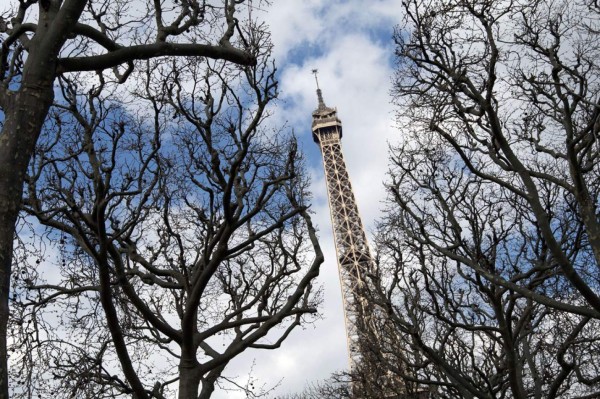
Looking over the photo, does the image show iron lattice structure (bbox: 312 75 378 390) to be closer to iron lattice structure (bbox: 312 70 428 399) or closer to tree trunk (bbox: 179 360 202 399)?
iron lattice structure (bbox: 312 70 428 399)

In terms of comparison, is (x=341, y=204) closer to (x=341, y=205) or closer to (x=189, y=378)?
(x=341, y=205)

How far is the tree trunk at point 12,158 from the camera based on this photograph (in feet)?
9.02

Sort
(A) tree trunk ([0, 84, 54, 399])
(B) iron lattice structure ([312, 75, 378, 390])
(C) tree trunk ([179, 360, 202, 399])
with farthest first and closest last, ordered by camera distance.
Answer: (B) iron lattice structure ([312, 75, 378, 390]) < (C) tree trunk ([179, 360, 202, 399]) < (A) tree trunk ([0, 84, 54, 399])

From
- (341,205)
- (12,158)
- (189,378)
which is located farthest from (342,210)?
(12,158)

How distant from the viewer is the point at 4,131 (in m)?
3.14

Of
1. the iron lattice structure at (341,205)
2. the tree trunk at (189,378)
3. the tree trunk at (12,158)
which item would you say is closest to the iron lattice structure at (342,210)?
the iron lattice structure at (341,205)

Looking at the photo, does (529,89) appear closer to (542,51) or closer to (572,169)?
(542,51)

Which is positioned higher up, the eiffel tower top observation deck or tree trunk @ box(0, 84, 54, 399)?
the eiffel tower top observation deck

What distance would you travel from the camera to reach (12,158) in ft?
9.96

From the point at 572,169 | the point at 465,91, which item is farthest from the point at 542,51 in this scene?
the point at 572,169

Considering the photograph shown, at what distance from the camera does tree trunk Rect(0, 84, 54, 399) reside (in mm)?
2750

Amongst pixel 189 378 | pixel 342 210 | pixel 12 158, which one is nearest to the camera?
pixel 12 158

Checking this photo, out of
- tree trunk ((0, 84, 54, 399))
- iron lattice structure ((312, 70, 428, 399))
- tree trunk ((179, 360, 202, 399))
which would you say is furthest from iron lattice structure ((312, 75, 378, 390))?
tree trunk ((0, 84, 54, 399))

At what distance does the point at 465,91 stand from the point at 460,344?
6872 millimetres
